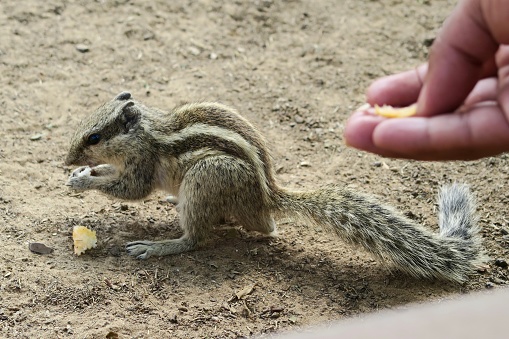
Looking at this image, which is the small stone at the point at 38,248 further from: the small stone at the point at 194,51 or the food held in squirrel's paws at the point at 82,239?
the small stone at the point at 194,51

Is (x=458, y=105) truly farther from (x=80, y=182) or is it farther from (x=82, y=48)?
(x=82, y=48)

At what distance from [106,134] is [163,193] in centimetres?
67

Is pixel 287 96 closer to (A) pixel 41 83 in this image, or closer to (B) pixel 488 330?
(A) pixel 41 83

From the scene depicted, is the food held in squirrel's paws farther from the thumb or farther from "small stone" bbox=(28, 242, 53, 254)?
the thumb

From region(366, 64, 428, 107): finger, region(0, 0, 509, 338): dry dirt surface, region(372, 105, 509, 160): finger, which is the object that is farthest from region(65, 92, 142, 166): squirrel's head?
region(372, 105, 509, 160): finger

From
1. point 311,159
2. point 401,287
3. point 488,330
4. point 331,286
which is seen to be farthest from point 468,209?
point 488,330

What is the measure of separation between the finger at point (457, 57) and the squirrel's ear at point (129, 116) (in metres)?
2.15

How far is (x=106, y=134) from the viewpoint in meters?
4.33

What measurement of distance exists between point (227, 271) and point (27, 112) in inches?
92.5

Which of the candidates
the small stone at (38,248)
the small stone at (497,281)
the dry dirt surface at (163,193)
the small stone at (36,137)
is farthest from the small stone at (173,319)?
the small stone at (36,137)

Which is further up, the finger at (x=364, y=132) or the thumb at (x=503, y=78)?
the thumb at (x=503, y=78)

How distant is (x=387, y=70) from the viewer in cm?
605

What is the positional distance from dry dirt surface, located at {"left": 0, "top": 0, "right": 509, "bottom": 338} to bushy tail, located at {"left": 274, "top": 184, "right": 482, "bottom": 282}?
12 centimetres

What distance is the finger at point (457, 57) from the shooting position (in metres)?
2.67
